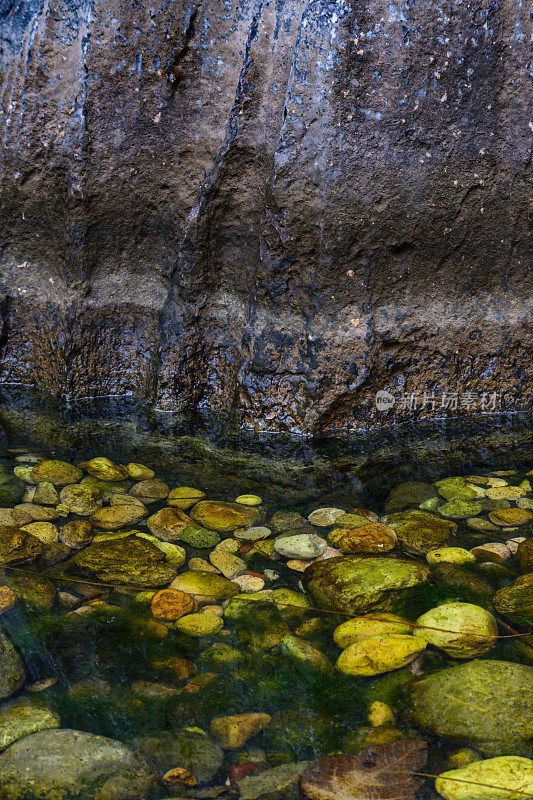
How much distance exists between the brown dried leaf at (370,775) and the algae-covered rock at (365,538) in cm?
82

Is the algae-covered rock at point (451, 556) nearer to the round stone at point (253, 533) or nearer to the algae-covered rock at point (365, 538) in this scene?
the algae-covered rock at point (365, 538)

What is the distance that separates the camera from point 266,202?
10.1 ft

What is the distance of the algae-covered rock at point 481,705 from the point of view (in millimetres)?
1515

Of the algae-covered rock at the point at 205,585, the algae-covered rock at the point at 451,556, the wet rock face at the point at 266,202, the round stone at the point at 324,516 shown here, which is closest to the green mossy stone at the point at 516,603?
the algae-covered rock at the point at 451,556

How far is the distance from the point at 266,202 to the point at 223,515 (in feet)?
4.63

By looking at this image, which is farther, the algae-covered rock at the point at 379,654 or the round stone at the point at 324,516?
the round stone at the point at 324,516

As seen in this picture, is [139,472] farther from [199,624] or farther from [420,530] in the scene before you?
[420,530]

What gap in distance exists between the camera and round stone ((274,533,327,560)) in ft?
7.40

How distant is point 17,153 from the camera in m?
3.28

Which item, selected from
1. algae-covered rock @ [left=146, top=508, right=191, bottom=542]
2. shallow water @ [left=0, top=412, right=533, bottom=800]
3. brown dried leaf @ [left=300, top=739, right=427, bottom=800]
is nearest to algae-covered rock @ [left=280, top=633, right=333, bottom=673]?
shallow water @ [left=0, top=412, right=533, bottom=800]

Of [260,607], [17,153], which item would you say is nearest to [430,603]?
[260,607]

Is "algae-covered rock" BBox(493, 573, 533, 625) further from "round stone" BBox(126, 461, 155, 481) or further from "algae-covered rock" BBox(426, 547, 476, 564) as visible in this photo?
"round stone" BBox(126, 461, 155, 481)

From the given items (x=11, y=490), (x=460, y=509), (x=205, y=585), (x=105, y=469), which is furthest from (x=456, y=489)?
(x=11, y=490)

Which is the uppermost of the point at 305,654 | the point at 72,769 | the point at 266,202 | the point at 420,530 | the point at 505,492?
the point at 266,202
